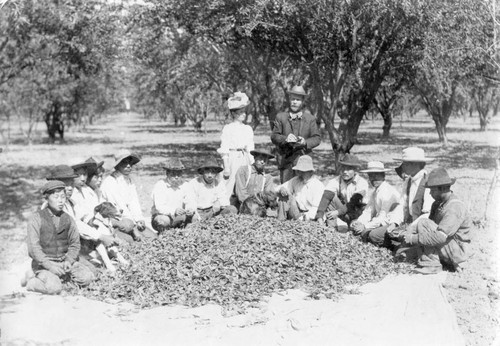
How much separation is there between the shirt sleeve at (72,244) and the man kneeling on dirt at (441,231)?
3490 millimetres

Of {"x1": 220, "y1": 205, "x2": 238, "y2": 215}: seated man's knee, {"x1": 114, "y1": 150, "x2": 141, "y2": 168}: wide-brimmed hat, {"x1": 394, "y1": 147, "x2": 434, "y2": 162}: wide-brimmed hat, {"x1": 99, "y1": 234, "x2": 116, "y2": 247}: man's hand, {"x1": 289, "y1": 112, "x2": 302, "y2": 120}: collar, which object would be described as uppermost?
{"x1": 289, "y1": 112, "x2": 302, "y2": 120}: collar

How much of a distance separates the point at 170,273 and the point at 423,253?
2.77 meters

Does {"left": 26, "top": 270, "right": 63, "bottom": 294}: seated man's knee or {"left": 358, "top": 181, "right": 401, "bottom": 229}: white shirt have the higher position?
{"left": 358, "top": 181, "right": 401, "bottom": 229}: white shirt

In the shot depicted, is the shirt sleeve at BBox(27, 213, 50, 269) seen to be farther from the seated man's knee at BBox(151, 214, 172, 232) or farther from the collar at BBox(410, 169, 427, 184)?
the collar at BBox(410, 169, 427, 184)

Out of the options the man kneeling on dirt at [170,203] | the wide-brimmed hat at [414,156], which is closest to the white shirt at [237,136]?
the man kneeling on dirt at [170,203]

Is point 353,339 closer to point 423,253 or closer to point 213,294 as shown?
point 213,294

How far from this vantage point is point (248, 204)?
7781mm

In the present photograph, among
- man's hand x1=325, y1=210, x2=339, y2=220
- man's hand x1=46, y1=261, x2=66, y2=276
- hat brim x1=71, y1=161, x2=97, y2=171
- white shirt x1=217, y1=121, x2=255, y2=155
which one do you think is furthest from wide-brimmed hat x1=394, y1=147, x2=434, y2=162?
man's hand x1=46, y1=261, x2=66, y2=276

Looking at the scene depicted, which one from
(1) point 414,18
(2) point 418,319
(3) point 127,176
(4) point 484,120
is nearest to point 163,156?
(1) point 414,18

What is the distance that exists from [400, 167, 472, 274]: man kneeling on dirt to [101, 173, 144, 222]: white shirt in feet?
11.7

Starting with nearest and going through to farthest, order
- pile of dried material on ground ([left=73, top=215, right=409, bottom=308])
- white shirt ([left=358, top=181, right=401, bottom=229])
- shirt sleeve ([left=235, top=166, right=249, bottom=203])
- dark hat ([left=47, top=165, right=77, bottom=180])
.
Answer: pile of dried material on ground ([left=73, top=215, right=409, bottom=308]) < dark hat ([left=47, top=165, right=77, bottom=180]) < white shirt ([left=358, top=181, right=401, bottom=229]) < shirt sleeve ([left=235, top=166, right=249, bottom=203])

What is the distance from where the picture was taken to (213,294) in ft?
17.7

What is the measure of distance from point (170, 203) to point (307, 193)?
1890 millimetres

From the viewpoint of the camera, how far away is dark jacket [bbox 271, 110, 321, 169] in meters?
8.25
